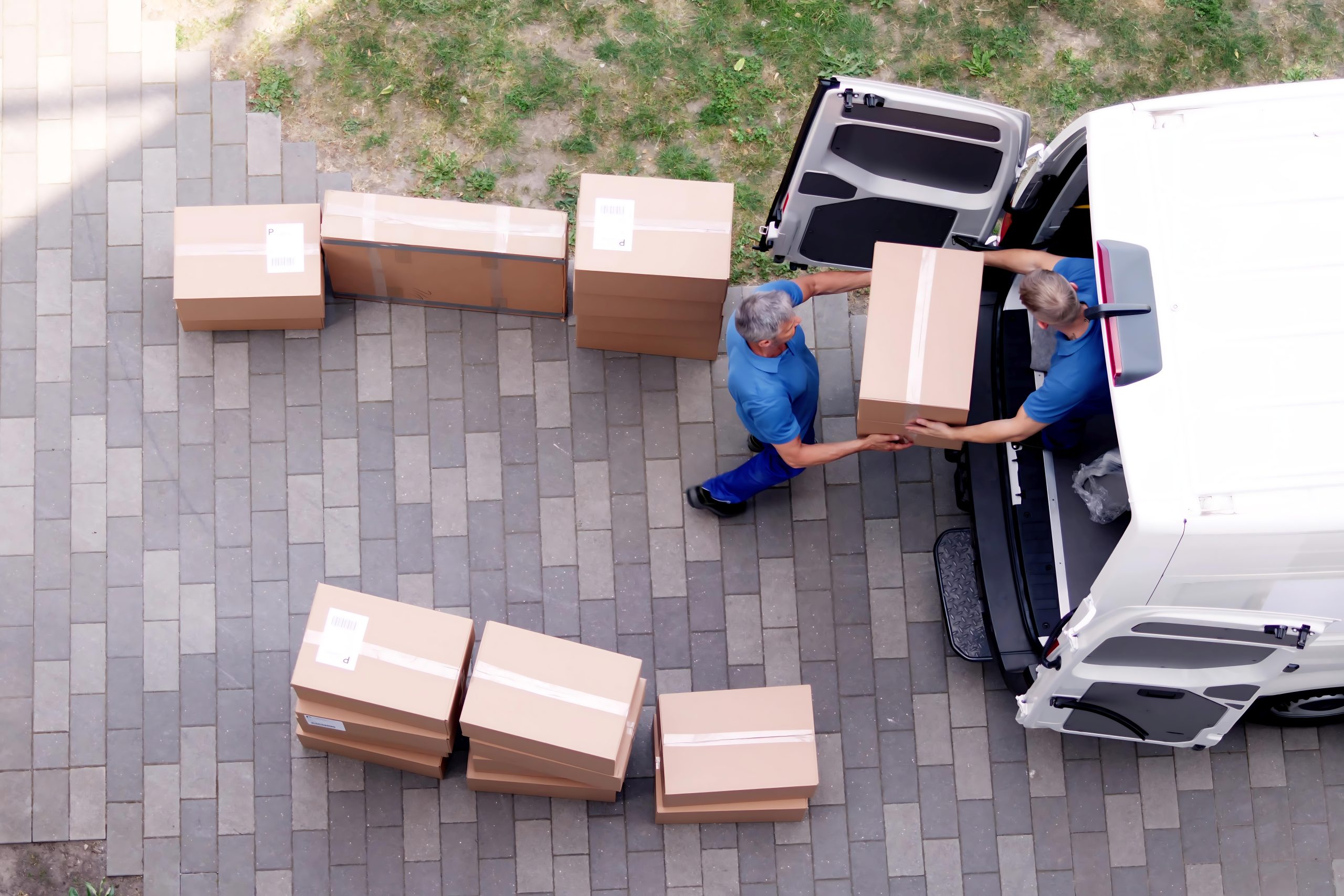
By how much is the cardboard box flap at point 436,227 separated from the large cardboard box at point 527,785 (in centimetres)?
253

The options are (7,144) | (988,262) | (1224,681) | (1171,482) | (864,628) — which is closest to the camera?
(1171,482)

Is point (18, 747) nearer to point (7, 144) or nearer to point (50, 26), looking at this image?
point (7, 144)

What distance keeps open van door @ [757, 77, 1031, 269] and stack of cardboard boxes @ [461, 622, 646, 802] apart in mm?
2253

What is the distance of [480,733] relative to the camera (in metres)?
4.89

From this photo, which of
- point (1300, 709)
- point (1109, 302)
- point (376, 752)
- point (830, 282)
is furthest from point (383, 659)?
point (1300, 709)

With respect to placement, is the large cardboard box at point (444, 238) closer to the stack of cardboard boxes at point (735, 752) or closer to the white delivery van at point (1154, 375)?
the white delivery van at point (1154, 375)

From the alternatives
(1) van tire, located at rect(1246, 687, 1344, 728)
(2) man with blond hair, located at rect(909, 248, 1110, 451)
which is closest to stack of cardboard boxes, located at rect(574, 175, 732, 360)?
→ (2) man with blond hair, located at rect(909, 248, 1110, 451)

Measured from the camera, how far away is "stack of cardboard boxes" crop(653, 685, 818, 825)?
5125 millimetres

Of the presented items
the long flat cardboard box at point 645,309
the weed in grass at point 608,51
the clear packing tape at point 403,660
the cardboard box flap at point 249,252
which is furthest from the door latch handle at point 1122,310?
the cardboard box flap at point 249,252

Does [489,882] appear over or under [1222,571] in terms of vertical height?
under

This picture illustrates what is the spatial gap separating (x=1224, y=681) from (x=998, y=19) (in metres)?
4.11

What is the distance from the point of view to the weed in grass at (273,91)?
643cm

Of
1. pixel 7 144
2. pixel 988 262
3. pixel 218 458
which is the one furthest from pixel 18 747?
pixel 988 262

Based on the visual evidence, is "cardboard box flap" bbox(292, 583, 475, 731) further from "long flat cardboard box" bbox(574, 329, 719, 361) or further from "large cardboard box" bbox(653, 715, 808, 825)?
"long flat cardboard box" bbox(574, 329, 719, 361)
